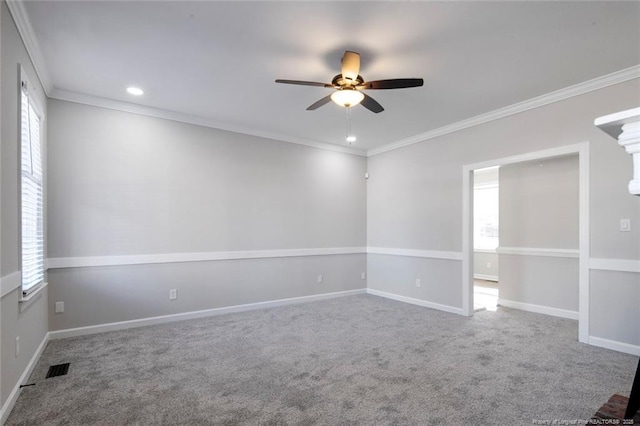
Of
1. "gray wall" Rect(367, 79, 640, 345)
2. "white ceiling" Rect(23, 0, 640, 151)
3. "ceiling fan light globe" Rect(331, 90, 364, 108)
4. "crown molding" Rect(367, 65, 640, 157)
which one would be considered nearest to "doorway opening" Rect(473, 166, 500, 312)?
"gray wall" Rect(367, 79, 640, 345)

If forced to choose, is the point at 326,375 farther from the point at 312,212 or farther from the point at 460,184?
the point at 460,184

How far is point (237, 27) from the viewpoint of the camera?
2.49m

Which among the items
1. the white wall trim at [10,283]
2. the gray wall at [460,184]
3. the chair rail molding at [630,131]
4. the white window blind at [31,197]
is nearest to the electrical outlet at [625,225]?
the gray wall at [460,184]

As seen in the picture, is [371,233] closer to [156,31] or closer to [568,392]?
[568,392]

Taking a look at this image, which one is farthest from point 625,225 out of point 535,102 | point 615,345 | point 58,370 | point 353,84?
point 58,370

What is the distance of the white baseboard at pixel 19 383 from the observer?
2102mm

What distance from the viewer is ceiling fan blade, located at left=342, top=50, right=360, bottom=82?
2.51 m

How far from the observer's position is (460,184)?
471 centimetres

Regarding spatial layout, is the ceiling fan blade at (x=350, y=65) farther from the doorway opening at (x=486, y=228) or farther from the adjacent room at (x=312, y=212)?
the doorway opening at (x=486, y=228)

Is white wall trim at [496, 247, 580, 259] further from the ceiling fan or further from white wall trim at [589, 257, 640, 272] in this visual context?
the ceiling fan

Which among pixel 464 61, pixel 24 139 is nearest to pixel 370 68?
pixel 464 61

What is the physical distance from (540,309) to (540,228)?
1181mm

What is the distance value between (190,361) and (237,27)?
9.44 ft

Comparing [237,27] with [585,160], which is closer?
[237,27]
